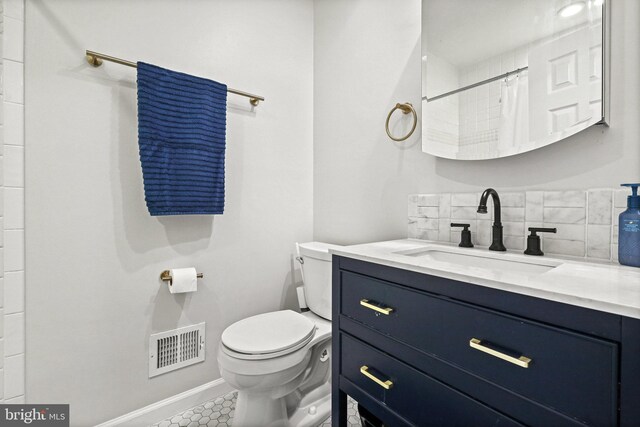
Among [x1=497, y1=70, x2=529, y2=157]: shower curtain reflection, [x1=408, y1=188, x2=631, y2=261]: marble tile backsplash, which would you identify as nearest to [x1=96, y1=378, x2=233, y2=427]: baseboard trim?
[x1=408, y1=188, x2=631, y2=261]: marble tile backsplash

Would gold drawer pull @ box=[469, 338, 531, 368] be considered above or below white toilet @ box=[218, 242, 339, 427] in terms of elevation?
above

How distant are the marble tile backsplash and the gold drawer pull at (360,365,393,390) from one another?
66cm

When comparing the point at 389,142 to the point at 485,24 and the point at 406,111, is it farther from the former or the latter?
the point at 485,24

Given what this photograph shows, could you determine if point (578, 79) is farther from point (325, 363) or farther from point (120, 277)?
point (120, 277)

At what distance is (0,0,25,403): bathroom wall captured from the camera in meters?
1.10

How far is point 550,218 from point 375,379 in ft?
2.63

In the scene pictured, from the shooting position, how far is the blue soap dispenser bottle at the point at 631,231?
2.59 feet

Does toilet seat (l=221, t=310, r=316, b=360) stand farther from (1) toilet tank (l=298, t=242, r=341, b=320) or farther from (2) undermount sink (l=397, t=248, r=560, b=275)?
(2) undermount sink (l=397, t=248, r=560, b=275)

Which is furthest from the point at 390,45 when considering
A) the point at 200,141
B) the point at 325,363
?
the point at 325,363

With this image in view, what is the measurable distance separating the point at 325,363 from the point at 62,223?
136cm

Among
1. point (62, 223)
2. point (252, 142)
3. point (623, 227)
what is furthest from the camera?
point (252, 142)

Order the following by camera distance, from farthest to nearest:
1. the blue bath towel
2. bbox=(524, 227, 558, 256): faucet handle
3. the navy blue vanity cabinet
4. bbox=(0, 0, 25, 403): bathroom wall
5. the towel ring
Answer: the towel ring
the blue bath towel
bbox=(0, 0, 25, 403): bathroom wall
bbox=(524, 227, 558, 256): faucet handle
the navy blue vanity cabinet

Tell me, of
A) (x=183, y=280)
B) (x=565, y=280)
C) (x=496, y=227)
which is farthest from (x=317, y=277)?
(x=565, y=280)

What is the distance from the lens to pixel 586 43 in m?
0.92
